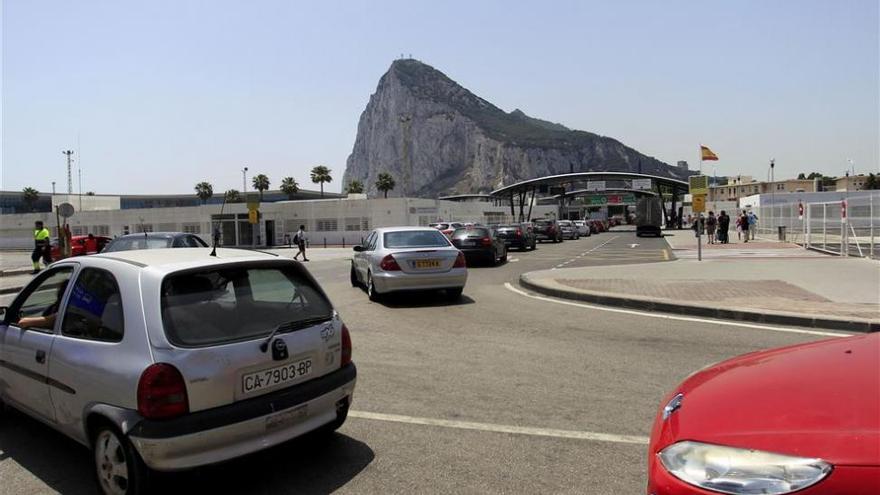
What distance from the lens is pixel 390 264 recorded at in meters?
11.5

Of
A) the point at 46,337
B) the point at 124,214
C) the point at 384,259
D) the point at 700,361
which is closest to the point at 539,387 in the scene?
the point at 700,361

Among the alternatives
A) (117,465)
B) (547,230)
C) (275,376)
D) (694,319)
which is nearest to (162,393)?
(117,465)

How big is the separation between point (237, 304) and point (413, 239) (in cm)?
840

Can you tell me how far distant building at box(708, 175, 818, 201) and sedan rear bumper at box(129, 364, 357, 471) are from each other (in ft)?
378

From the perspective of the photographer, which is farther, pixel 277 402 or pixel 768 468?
pixel 277 402

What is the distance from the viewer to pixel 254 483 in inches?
148

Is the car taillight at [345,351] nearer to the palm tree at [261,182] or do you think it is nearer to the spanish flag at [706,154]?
the spanish flag at [706,154]

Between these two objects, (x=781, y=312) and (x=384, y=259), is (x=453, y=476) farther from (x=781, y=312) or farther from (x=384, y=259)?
(x=384, y=259)

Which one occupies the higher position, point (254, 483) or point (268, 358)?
point (268, 358)

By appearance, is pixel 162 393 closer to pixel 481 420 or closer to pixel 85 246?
pixel 481 420

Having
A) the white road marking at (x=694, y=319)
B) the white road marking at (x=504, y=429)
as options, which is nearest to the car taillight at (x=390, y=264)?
the white road marking at (x=694, y=319)

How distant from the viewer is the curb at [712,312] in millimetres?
8282

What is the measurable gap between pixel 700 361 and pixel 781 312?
3354mm

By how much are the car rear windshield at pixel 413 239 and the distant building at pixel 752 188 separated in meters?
107
